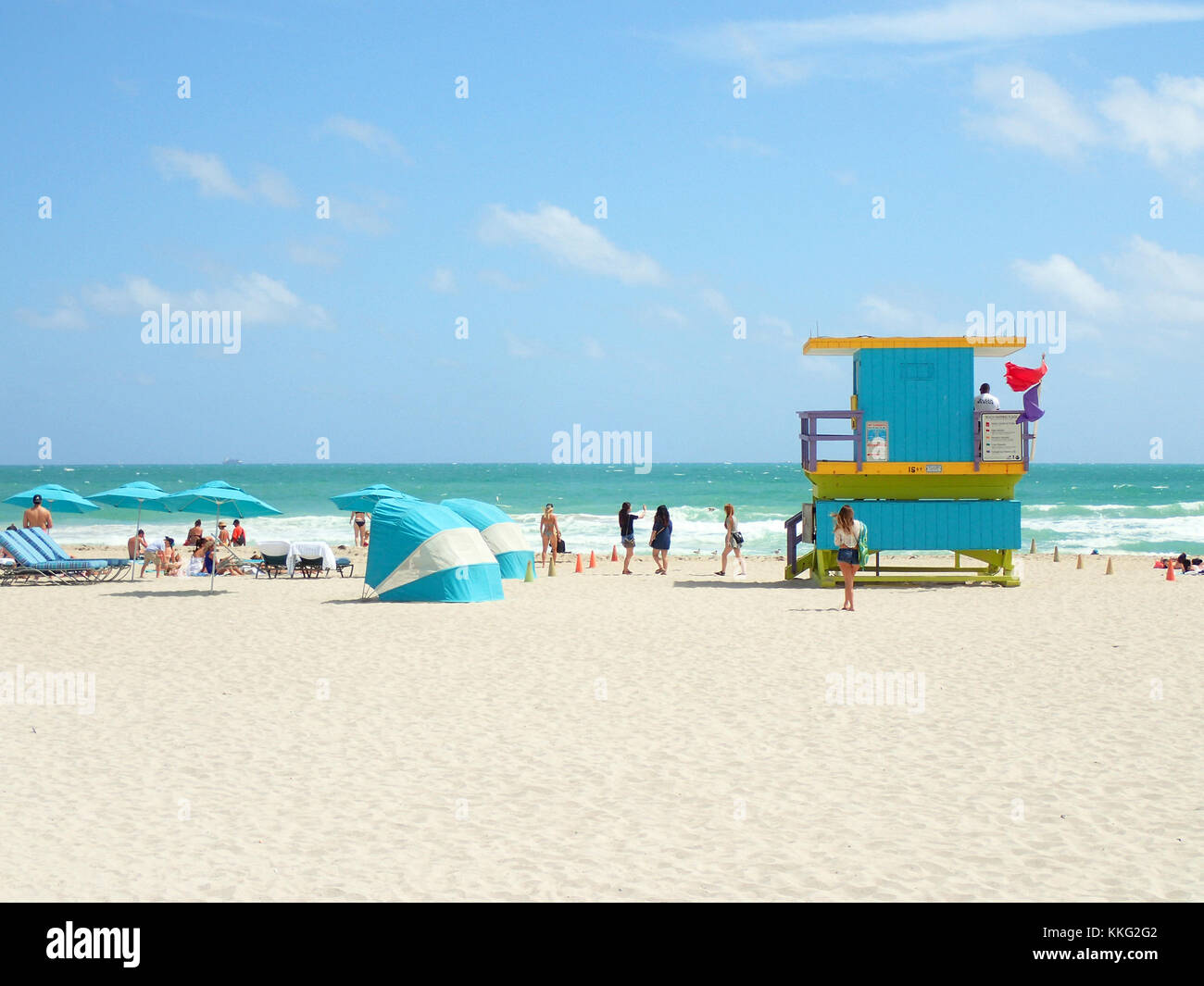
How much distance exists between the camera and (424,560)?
16359 millimetres

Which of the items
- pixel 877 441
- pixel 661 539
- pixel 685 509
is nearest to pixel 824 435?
pixel 877 441

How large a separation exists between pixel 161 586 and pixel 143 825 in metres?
15.4

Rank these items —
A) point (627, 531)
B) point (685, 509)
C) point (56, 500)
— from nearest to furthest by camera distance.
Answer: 1. point (56, 500)
2. point (627, 531)
3. point (685, 509)

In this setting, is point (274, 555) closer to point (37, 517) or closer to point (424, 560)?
point (37, 517)

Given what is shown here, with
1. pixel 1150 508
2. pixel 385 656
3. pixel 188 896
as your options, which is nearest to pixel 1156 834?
pixel 188 896

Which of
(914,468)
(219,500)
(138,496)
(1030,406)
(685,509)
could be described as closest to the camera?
Answer: (1030,406)

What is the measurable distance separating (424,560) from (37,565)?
28.3 feet

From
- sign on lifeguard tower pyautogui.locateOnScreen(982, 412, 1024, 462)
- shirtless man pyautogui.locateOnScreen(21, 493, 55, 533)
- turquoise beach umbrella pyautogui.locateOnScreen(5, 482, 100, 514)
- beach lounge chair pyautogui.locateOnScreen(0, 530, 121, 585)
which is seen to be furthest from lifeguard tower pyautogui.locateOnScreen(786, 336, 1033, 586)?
shirtless man pyautogui.locateOnScreen(21, 493, 55, 533)

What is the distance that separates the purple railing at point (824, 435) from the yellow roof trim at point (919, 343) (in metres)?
1.18

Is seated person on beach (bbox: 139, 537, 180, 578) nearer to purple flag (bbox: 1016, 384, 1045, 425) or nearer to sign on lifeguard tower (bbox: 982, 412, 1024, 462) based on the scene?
sign on lifeguard tower (bbox: 982, 412, 1024, 462)

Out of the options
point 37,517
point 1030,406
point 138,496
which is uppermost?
point 1030,406

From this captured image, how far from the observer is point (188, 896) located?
4750 millimetres

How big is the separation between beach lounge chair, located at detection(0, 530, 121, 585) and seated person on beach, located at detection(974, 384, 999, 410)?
53.1ft
